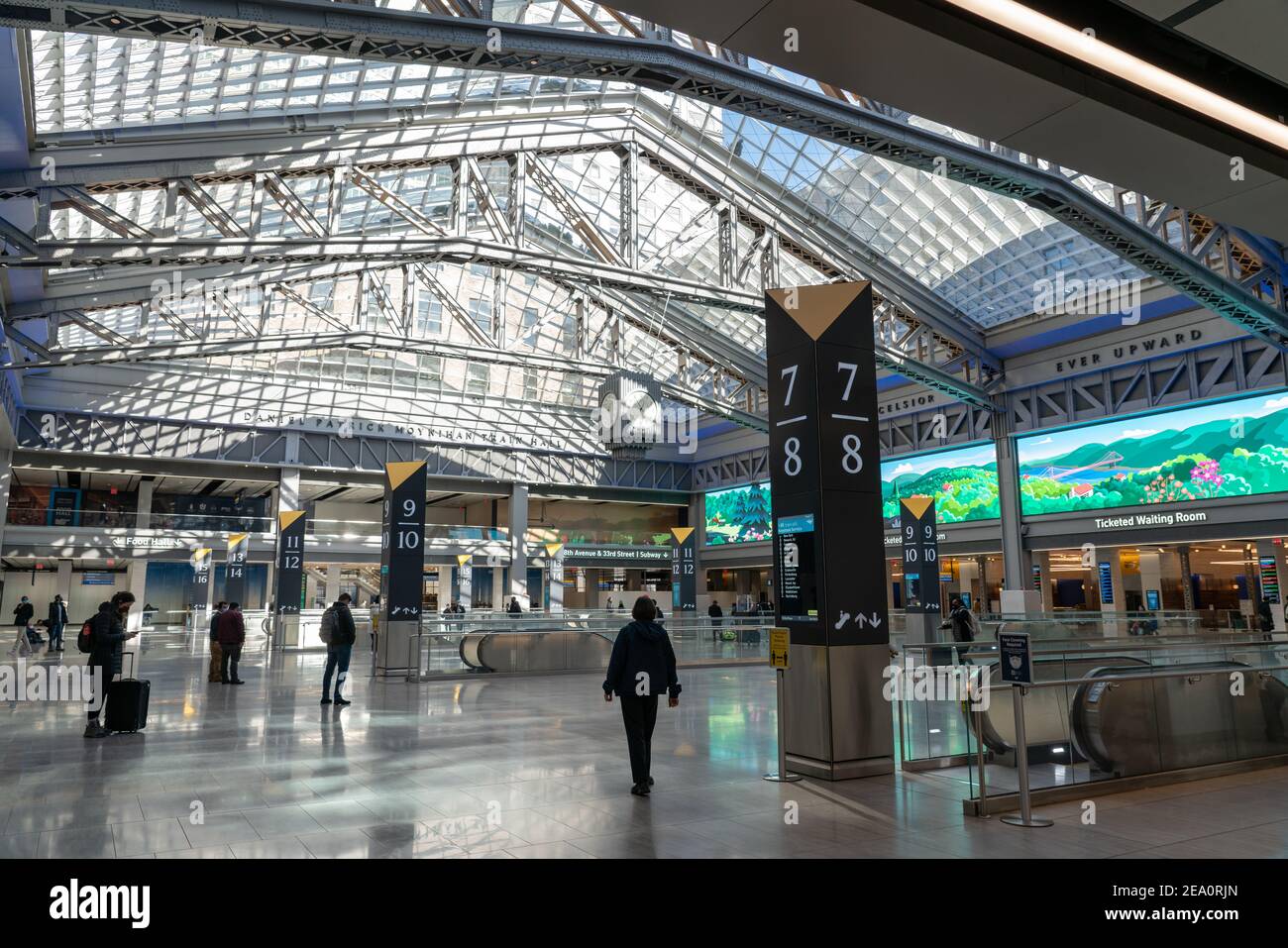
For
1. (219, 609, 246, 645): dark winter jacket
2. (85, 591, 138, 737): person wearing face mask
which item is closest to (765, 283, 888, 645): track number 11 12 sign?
(85, 591, 138, 737): person wearing face mask

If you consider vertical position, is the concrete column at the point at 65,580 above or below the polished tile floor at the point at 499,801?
above

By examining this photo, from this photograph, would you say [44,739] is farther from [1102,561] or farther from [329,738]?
[1102,561]

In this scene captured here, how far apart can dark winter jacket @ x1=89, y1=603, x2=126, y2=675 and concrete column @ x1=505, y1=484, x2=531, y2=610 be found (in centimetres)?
3393

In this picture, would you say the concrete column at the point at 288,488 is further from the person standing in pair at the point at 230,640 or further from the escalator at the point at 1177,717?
the escalator at the point at 1177,717

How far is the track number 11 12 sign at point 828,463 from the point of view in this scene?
8.46 metres

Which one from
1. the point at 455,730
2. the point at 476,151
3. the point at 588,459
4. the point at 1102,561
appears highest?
the point at 476,151

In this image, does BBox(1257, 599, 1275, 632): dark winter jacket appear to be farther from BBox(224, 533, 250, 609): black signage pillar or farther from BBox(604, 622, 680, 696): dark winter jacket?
BBox(224, 533, 250, 609): black signage pillar

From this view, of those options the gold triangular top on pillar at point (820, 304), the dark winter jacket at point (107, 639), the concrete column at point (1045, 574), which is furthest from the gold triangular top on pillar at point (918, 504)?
the dark winter jacket at point (107, 639)

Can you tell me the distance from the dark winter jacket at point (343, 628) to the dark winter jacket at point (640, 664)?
7124mm

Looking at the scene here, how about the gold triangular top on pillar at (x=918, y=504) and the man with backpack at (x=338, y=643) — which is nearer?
the man with backpack at (x=338, y=643)

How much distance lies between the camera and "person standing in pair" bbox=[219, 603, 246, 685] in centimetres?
1702
